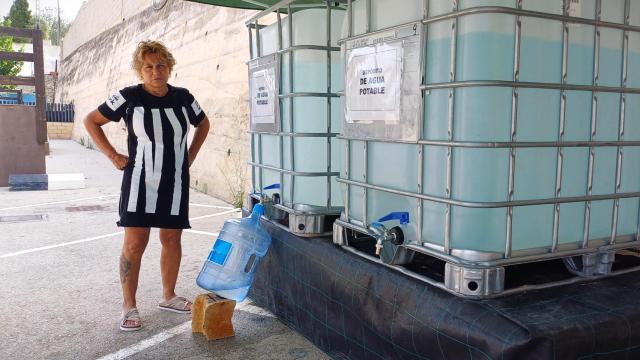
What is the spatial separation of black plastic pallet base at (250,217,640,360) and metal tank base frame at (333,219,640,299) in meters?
0.03

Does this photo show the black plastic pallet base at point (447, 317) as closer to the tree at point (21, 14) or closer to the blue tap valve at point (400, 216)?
the blue tap valve at point (400, 216)

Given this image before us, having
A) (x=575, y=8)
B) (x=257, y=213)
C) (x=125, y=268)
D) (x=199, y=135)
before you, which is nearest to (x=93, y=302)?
(x=125, y=268)

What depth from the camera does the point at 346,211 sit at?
7.75ft

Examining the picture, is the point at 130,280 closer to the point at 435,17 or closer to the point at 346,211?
the point at 346,211

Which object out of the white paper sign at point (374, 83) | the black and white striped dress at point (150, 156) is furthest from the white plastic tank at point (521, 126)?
the black and white striped dress at point (150, 156)

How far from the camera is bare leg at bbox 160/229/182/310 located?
137 inches

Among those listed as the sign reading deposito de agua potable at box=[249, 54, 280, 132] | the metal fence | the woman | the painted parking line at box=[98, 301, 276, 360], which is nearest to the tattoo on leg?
the woman

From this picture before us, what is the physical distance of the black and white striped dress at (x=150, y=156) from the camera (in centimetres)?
317

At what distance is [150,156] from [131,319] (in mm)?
1009

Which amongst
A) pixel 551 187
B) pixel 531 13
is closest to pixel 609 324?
pixel 551 187

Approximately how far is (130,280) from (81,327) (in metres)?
0.41

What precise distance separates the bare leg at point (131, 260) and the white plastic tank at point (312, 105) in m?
1.11

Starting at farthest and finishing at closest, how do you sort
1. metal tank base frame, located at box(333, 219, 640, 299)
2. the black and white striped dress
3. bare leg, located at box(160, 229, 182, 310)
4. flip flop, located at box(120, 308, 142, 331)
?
bare leg, located at box(160, 229, 182, 310) < flip flop, located at box(120, 308, 142, 331) < the black and white striped dress < metal tank base frame, located at box(333, 219, 640, 299)

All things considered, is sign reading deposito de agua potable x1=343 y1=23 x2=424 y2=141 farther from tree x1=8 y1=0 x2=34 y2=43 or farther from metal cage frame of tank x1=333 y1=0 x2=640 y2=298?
tree x1=8 y1=0 x2=34 y2=43
